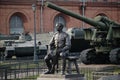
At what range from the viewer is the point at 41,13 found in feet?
173

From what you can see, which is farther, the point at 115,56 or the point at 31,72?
the point at 31,72

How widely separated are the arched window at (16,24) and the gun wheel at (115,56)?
101 ft

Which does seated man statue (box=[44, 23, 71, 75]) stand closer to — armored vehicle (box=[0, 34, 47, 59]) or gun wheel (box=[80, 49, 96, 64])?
gun wheel (box=[80, 49, 96, 64])

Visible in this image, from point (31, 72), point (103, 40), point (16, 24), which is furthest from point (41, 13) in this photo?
point (31, 72)

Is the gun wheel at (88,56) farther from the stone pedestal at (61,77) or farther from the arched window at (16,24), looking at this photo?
the arched window at (16,24)

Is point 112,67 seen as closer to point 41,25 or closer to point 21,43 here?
point 21,43

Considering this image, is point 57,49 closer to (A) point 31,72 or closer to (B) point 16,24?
(A) point 31,72

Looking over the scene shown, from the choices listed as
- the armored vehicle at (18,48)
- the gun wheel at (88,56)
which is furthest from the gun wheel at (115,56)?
the armored vehicle at (18,48)

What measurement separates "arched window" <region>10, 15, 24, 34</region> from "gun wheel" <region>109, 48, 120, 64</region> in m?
30.8

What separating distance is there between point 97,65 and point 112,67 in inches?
42.9

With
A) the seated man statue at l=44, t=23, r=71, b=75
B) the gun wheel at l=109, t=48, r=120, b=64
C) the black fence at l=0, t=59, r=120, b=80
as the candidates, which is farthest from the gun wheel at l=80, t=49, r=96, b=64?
the seated man statue at l=44, t=23, r=71, b=75

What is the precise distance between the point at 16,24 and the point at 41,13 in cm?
321

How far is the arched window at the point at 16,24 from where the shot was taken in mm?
52469

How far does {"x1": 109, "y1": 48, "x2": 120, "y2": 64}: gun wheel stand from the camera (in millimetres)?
22144
